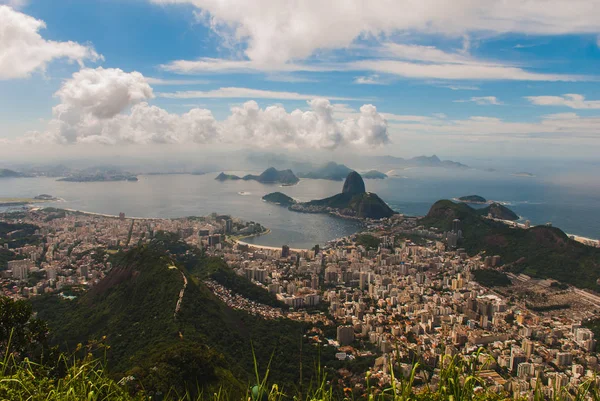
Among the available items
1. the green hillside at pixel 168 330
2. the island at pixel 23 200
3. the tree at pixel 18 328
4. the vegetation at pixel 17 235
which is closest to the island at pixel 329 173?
the island at pixel 23 200

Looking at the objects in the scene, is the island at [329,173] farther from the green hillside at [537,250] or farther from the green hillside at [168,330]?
the green hillside at [168,330]

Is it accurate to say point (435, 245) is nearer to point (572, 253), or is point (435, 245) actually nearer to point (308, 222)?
point (572, 253)

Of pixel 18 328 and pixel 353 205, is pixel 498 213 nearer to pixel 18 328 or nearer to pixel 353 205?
pixel 353 205

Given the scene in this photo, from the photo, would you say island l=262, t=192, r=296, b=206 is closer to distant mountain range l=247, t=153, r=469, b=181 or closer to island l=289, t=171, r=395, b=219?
island l=289, t=171, r=395, b=219

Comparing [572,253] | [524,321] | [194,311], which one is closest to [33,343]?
[194,311]

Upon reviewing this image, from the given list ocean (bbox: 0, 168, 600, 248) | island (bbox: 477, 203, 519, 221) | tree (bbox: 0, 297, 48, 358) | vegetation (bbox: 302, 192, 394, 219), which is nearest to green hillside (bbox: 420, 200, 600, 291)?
island (bbox: 477, 203, 519, 221)
